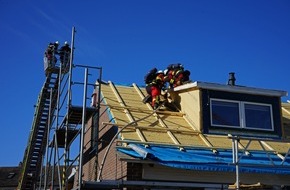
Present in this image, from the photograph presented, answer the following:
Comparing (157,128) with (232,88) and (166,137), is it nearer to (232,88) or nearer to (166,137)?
(166,137)

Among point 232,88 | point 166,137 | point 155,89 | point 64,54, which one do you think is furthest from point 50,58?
point 232,88

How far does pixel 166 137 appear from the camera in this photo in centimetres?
1266

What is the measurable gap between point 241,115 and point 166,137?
2.99 metres

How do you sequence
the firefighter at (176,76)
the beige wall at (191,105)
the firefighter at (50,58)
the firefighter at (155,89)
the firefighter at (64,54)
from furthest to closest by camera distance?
the firefighter at (50,58) → the firefighter at (64,54) → the firefighter at (176,76) → the firefighter at (155,89) → the beige wall at (191,105)

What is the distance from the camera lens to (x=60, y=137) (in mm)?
14586

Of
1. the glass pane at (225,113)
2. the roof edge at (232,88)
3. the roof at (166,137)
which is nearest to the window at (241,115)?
the glass pane at (225,113)

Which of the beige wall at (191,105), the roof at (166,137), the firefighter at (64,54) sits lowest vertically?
the roof at (166,137)

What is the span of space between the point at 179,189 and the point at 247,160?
81.9 inches

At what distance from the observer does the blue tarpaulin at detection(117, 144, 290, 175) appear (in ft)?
35.3

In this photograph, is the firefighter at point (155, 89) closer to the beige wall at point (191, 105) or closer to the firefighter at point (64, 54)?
the beige wall at point (191, 105)

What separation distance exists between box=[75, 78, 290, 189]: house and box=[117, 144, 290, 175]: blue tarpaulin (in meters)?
0.02

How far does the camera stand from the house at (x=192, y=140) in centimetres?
1100

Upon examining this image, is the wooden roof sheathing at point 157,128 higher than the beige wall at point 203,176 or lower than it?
higher

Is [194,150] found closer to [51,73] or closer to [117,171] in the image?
[117,171]
